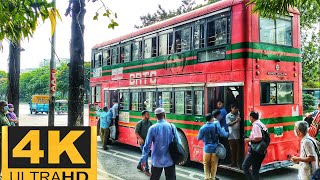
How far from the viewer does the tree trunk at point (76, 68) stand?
3213mm

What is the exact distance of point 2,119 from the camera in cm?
674

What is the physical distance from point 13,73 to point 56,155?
307 inches

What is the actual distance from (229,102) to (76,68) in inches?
213

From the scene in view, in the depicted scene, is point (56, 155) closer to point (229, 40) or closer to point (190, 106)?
point (229, 40)

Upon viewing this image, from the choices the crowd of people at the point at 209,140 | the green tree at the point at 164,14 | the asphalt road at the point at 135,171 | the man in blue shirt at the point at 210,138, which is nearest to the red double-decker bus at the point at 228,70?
the crowd of people at the point at 209,140

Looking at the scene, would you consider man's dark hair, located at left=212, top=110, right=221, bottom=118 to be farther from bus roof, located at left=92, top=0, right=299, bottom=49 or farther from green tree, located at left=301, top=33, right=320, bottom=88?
green tree, located at left=301, top=33, right=320, bottom=88

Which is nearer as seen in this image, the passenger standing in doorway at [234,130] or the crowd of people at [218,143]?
the crowd of people at [218,143]

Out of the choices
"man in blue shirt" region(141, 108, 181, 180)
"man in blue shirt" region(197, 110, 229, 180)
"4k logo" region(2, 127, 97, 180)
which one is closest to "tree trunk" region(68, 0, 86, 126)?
"4k logo" region(2, 127, 97, 180)

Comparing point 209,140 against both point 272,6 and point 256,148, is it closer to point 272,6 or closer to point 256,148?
point 256,148

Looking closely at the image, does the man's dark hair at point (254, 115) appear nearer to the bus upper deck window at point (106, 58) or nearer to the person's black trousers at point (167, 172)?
the person's black trousers at point (167, 172)

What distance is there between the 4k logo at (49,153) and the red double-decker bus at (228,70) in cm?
567

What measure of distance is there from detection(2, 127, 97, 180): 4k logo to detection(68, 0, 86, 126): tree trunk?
1.04 metres

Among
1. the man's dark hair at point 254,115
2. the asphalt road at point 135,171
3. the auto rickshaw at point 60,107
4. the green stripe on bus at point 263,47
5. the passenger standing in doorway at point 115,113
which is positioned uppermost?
the green stripe on bus at point 263,47

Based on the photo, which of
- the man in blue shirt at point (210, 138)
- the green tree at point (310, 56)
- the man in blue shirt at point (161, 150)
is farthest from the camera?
the green tree at point (310, 56)
